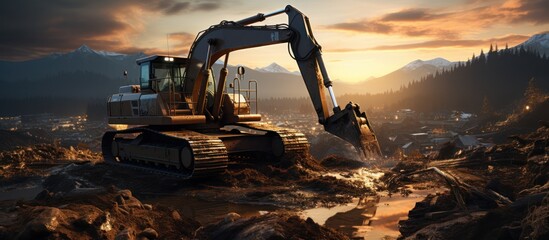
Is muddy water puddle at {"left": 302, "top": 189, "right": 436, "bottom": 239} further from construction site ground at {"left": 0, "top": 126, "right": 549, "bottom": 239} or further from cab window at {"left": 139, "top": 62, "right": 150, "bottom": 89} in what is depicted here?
cab window at {"left": 139, "top": 62, "right": 150, "bottom": 89}

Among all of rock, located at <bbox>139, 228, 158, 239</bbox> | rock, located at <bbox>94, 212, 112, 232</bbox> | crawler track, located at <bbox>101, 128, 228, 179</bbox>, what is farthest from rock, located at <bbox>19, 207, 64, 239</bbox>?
crawler track, located at <bbox>101, 128, 228, 179</bbox>

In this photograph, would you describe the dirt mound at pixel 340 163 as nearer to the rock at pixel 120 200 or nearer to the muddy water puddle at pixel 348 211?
the muddy water puddle at pixel 348 211

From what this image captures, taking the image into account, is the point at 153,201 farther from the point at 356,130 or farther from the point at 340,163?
the point at 340,163

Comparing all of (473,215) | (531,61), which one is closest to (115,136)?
(473,215)

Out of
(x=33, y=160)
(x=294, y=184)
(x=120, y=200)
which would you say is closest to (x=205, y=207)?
(x=120, y=200)

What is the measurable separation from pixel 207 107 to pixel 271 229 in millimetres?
11005

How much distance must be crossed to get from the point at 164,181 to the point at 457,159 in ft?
31.7

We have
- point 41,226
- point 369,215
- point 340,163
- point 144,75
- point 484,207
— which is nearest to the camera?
point 41,226

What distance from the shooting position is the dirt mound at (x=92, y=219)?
688 centimetres

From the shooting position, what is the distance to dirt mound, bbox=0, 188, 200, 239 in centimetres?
688

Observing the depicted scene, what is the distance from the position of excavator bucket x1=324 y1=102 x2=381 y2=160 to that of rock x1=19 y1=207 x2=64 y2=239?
6.80m

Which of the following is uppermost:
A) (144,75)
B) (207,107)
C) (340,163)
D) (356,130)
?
(144,75)

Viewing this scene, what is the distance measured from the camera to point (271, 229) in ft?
20.6

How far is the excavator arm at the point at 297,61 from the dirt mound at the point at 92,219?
4.86m
